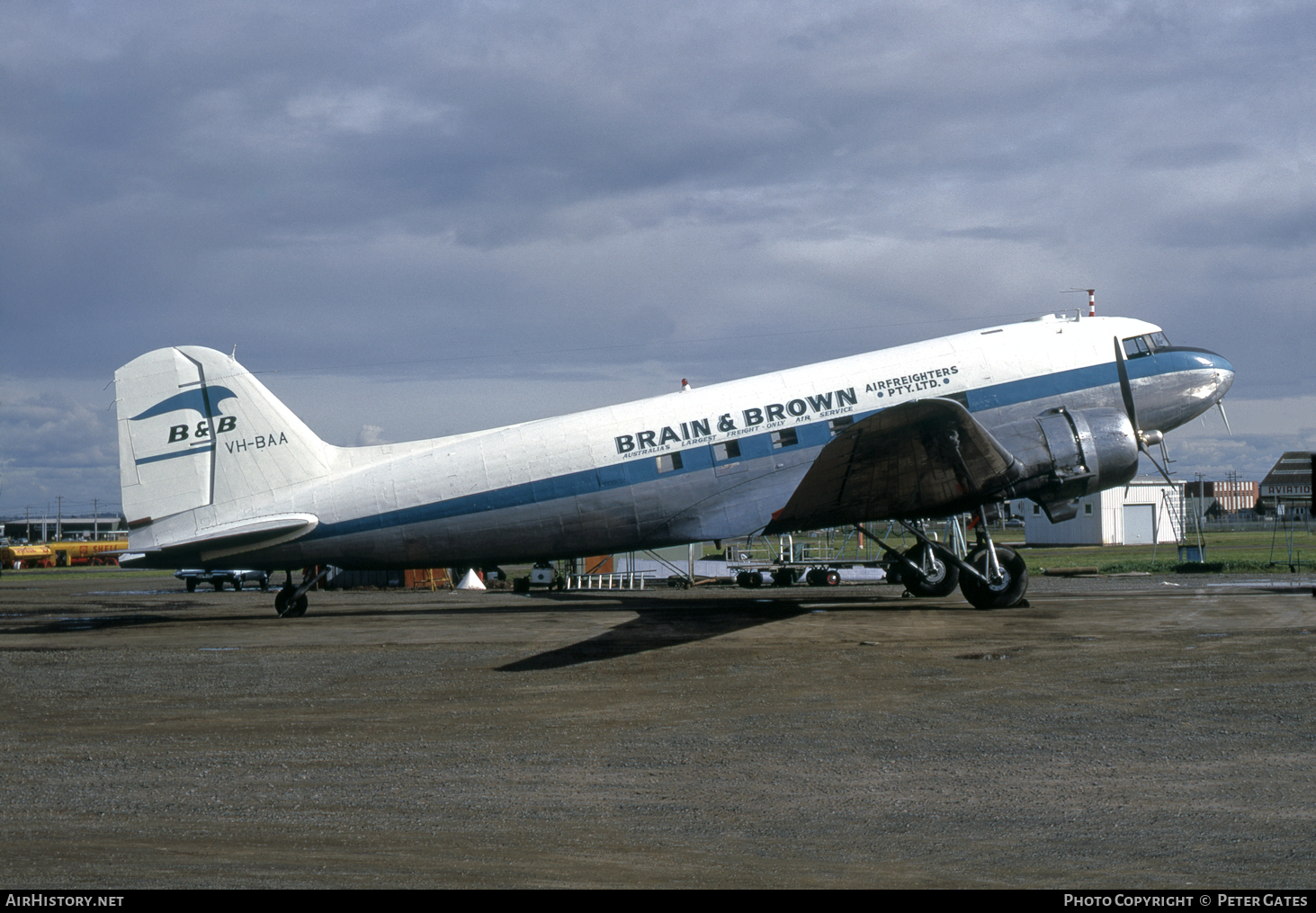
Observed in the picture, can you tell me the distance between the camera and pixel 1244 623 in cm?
1559

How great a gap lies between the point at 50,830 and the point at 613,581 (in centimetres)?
3045

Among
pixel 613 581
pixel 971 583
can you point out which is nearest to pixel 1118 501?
pixel 613 581

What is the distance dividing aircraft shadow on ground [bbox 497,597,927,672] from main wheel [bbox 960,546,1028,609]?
219 cm

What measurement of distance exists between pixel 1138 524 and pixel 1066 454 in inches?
1883

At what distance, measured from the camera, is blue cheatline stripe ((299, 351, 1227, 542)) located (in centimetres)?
1811

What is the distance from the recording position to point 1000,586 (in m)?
18.1

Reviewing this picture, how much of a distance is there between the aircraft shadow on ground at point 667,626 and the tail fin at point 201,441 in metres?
7.21

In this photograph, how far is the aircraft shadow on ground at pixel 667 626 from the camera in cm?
1366

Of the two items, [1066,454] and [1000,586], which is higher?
[1066,454]

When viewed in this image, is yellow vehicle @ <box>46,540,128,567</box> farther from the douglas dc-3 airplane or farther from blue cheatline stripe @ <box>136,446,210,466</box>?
the douglas dc-3 airplane

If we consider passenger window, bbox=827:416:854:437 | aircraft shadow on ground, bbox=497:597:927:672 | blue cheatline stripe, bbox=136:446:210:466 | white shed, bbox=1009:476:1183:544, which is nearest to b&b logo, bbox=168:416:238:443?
blue cheatline stripe, bbox=136:446:210:466

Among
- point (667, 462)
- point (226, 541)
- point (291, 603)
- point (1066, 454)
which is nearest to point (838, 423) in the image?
point (667, 462)

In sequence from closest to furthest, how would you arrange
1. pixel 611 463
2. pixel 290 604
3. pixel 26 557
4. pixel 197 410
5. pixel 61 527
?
pixel 611 463, pixel 197 410, pixel 290 604, pixel 26 557, pixel 61 527

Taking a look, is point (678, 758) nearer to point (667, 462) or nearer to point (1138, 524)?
point (667, 462)
